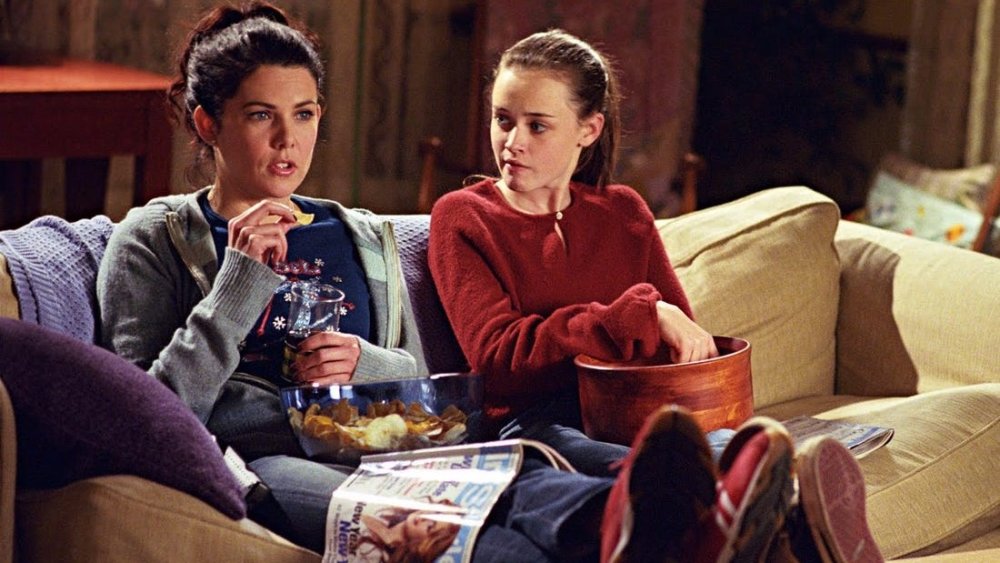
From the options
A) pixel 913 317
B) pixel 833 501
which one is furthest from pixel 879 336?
pixel 833 501

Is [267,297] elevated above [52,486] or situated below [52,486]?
above

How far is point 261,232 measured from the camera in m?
1.97

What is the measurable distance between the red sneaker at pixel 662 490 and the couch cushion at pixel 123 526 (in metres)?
0.49

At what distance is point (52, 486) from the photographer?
1.74 metres

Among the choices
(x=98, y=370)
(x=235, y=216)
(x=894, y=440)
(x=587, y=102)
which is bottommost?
(x=894, y=440)

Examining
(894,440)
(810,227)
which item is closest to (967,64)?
(810,227)

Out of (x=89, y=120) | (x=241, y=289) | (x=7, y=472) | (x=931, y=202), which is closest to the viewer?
(x=7, y=472)

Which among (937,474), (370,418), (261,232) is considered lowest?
(937,474)

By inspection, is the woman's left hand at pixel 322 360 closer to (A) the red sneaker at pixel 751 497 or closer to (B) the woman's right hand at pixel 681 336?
(B) the woman's right hand at pixel 681 336

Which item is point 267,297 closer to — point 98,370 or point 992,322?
point 98,370

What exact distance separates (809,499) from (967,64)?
339cm

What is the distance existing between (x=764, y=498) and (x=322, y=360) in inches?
27.6

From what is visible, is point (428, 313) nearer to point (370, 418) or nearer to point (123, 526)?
point (370, 418)

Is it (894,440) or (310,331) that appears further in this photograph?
(894,440)
